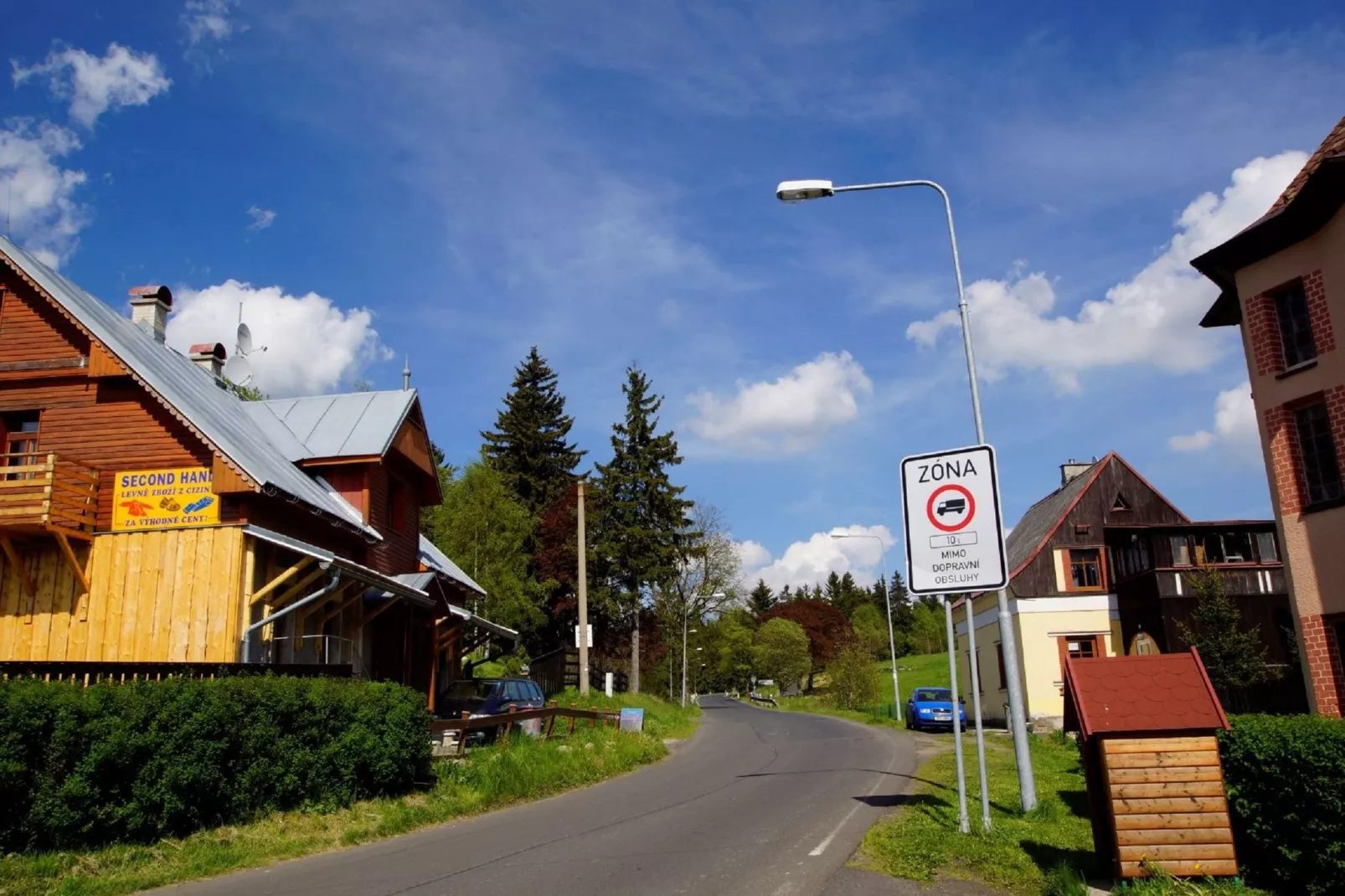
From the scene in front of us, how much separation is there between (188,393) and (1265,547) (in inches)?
1244

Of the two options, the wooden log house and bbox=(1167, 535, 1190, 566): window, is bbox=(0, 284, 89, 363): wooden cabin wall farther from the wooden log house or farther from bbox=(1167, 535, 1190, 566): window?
bbox=(1167, 535, 1190, 566): window

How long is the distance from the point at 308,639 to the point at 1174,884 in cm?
1658

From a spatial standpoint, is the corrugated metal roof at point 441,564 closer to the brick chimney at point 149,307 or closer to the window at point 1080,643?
the brick chimney at point 149,307

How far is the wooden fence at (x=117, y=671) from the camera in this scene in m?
9.82

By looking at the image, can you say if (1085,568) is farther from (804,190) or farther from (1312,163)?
(804,190)

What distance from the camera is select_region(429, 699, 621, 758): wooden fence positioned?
1572cm

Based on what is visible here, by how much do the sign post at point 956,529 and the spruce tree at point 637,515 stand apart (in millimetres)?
42201

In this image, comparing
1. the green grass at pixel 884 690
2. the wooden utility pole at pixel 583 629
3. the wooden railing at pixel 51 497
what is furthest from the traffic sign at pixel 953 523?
the green grass at pixel 884 690

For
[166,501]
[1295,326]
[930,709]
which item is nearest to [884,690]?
[930,709]

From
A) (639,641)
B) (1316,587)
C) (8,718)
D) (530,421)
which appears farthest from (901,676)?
(8,718)

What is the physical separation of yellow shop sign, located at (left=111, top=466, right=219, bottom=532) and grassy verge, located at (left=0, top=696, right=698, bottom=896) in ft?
21.5

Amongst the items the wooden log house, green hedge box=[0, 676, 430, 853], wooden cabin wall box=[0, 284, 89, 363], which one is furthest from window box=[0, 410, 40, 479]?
green hedge box=[0, 676, 430, 853]

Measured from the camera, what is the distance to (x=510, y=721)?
707 inches

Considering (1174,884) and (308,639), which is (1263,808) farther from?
(308,639)
